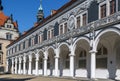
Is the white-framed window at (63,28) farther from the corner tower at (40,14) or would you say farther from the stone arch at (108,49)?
the corner tower at (40,14)

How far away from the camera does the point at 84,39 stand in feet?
80.1

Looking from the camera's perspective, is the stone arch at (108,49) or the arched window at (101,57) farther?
the arched window at (101,57)

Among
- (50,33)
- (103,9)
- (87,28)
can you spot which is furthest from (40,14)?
(103,9)

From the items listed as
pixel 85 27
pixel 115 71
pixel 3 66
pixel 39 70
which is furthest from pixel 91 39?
pixel 3 66

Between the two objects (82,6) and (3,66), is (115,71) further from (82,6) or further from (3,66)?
(3,66)

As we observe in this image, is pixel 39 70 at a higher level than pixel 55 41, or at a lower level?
lower

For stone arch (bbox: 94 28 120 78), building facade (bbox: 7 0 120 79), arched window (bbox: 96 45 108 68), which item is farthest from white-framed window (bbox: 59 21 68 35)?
stone arch (bbox: 94 28 120 78)

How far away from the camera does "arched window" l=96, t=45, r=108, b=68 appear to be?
24.3 m

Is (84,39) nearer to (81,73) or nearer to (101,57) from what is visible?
(101,57)

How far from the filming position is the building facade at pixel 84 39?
71.2 ft

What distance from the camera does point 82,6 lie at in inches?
1011

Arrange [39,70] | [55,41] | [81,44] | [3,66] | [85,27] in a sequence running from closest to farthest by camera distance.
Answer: [85,27] → [81,44] → [55,41] → [39,70] → [3,66]

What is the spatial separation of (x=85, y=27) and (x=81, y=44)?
10.5 ft

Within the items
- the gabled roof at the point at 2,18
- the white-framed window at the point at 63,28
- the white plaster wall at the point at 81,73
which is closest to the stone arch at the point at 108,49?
the white plaster wall at the point at 81,73
